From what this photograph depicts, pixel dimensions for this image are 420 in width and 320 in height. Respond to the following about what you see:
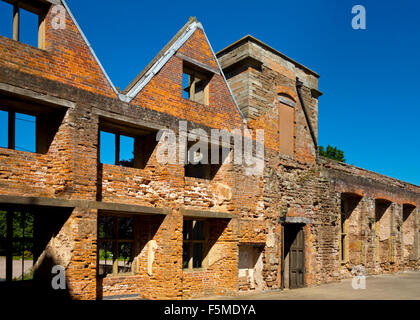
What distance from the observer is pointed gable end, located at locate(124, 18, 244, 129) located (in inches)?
413

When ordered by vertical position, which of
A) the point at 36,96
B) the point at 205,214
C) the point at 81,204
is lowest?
the point at 205,214

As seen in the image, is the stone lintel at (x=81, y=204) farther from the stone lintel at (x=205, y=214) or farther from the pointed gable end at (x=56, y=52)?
the pointed gable end at (x=56, y=52)

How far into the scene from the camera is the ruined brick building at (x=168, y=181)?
8539 mm

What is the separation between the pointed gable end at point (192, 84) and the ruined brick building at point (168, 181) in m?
0.04

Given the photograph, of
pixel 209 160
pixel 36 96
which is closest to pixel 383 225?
pixel 209 160

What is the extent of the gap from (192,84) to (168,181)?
324 centimetres

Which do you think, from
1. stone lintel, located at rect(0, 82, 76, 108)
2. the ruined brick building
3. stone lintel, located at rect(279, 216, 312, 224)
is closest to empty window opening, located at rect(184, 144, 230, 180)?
the ruined brick building

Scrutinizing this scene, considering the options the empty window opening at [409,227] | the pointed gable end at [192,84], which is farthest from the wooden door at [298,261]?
the empty window opening at [409,227]

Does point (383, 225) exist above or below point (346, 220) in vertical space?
below

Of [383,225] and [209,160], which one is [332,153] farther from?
[209,160]

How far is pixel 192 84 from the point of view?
12086 mm

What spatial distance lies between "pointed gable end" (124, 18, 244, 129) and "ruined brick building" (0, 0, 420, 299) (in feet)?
0.12
